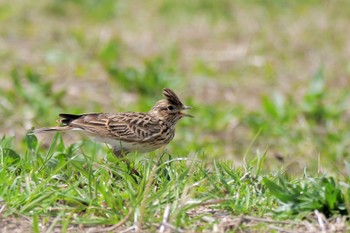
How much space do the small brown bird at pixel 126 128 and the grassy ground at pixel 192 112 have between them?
0.62 feet

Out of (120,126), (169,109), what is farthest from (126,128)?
(169,109)

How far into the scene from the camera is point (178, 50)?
45.6 ft

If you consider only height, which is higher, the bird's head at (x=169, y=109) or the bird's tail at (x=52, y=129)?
the bird's head at (x=169, y=109)

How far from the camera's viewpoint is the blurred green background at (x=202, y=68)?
1112cm

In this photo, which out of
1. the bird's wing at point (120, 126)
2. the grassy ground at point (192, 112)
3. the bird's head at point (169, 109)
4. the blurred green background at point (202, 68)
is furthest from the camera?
the blurred green background at point (202, 68)

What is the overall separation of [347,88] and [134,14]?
4573 millimetres

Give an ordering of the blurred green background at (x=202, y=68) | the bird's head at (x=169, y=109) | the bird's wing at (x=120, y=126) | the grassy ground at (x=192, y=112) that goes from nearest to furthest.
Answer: the grassy ground at (x=192, y=112)
the bird's wing at (x=120, y=126)
the bird's head at (x=169, y=109)
the blurred green background at (x=202, y=68)

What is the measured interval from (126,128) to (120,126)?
0.24ft

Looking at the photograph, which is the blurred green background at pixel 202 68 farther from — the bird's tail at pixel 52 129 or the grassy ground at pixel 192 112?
the bird's tail at pixel 52 129

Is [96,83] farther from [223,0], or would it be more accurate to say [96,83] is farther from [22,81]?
[223,0]

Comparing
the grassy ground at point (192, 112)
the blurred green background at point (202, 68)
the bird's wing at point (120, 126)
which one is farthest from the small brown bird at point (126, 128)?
the blurred green background at point (202, 68)

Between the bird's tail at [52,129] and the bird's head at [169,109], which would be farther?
the bird's head at [169,109]

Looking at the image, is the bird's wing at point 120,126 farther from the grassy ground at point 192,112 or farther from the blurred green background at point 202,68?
the blurred green background at point 202,68

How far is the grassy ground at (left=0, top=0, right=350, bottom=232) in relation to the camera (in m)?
5.82
